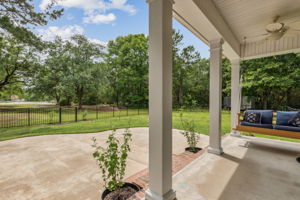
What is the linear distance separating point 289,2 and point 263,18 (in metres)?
0.46

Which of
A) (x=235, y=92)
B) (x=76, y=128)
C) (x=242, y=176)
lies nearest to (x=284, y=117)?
(x=235, y=92)

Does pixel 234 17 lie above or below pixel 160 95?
above

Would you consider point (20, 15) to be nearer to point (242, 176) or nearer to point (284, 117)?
point (242, 176)

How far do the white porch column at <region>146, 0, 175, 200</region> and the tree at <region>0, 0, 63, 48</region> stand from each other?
4787 millimetres

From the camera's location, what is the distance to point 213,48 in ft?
9.44

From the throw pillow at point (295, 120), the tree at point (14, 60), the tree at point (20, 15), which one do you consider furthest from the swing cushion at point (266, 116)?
the tree at point (14, 60)

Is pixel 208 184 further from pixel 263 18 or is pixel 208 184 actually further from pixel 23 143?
pixel 23 143

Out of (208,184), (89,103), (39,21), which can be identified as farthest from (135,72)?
(208,184)

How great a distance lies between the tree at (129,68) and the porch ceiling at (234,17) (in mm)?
13918

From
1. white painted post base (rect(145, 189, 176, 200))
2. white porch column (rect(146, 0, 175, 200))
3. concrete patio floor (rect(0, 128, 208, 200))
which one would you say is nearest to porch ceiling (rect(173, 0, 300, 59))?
white porch column (rect(146, 0, 175, 200))

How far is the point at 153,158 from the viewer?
1.50 metres

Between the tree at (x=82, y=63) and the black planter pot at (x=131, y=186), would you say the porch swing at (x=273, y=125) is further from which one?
the tree at (x=82, y=63)

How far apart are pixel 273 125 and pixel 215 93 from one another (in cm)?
188

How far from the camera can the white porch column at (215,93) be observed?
2834mm
